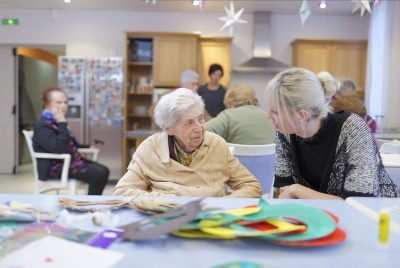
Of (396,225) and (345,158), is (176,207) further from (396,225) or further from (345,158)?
(345,158)

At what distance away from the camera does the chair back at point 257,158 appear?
8.12 feet

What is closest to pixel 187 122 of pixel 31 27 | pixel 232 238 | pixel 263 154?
pixel 263 154

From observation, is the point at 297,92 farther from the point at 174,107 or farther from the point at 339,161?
the point at 174,107

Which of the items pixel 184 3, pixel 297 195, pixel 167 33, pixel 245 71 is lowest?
pixel 297 195

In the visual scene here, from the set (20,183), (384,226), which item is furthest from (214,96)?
(384,226)

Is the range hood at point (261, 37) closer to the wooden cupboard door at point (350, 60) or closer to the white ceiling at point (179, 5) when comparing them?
the white ceiling at point (179, 5)

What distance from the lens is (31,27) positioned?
6.83 metres

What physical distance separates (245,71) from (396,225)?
5.82m

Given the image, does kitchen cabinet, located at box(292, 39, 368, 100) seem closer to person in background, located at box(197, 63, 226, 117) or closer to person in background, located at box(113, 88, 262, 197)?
person in background, located at box(197, 63, 226, 117)

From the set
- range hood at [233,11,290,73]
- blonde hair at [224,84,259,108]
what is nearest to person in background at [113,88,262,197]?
blonde hair at [224,84,259,108]

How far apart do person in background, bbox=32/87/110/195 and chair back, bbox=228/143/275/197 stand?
1806 mm

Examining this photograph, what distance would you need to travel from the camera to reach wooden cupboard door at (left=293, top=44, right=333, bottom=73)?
667 centimetres

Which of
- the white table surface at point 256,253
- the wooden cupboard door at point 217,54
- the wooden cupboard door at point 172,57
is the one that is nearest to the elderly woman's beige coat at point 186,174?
the white table surface at point 256,253

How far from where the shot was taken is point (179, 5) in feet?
21.5
